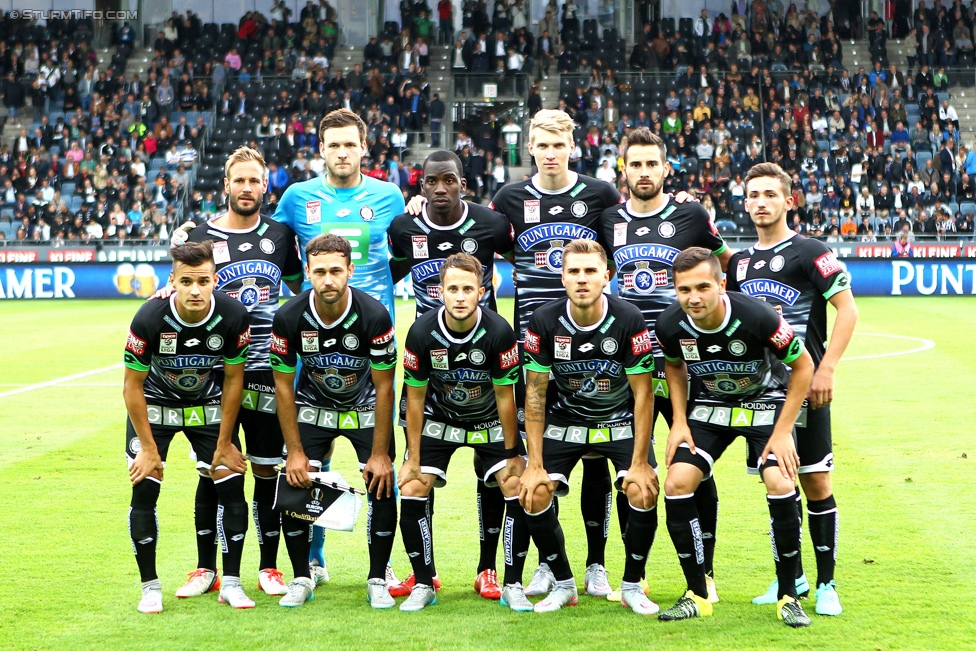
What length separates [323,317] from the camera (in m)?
5.88

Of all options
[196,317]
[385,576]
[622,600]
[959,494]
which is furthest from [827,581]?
[196,317]

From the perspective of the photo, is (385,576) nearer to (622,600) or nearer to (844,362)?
(622,600)

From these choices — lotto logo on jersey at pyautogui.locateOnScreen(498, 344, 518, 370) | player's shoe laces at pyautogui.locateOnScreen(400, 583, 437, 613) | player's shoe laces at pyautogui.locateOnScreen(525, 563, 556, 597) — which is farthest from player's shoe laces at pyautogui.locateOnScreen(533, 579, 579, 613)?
lotto logo on jersey at pyautogui.locateOnScreen(498, 344, 518, 370)

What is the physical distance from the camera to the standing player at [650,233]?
6219mm

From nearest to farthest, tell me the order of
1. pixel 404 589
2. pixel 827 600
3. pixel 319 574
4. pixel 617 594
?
pixel 827 600
pixel 617 594
pixel 404 589
pixel 319 574

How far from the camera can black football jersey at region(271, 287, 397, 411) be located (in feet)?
19.2

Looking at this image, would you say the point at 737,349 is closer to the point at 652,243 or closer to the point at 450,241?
the point at 652,243

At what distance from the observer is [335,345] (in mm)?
5906

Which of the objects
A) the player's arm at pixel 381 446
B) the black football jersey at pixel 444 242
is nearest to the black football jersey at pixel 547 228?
the black football jersey at pixel 444 242

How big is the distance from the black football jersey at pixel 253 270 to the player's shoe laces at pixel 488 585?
171 centimetres

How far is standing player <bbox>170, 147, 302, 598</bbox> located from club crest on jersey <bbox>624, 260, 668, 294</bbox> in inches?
81.8

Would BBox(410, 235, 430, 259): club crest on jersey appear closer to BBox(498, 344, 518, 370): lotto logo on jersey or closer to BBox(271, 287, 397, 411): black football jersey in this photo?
BBox(271, 287, 397, 411): black football jersey

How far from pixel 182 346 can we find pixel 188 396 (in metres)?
0.30

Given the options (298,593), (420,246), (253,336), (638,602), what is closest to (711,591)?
(638,602)
